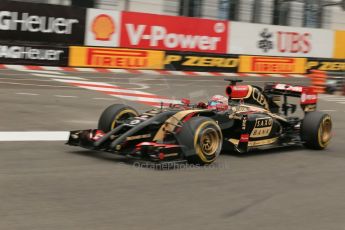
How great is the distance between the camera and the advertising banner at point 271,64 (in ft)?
73.8

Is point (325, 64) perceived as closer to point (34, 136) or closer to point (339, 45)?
point (339, 45)

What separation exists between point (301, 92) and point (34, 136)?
14.0 feet

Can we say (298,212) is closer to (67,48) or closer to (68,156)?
(68,156)

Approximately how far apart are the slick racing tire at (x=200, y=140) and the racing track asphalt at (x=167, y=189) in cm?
18

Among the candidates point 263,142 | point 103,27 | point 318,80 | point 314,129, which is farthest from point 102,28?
point 263,142

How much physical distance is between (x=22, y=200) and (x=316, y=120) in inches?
202

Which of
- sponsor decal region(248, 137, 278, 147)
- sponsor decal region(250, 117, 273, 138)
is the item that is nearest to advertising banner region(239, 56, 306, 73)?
sponsor decal region(248, 137, 278, 147)

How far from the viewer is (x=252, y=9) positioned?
26.3 m

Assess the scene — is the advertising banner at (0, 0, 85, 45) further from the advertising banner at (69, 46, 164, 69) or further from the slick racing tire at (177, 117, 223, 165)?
the slick racing tire at (177, 117, 223, 165)

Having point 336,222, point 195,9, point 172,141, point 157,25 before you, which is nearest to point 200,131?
point 172,141

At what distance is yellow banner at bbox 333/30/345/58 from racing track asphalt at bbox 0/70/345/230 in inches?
782

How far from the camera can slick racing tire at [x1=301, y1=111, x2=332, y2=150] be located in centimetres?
854

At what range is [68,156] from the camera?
696 cm

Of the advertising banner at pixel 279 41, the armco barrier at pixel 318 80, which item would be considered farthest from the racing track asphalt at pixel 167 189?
the advertising banner at pixel 279 41
